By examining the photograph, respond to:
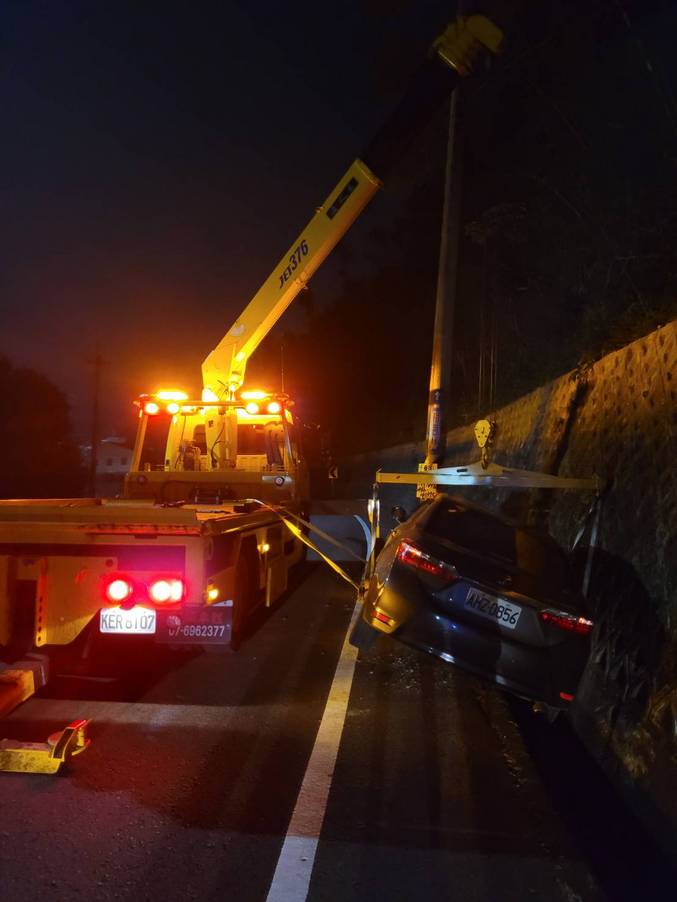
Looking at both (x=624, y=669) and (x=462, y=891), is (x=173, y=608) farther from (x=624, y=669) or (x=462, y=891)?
(x=624, y=669)

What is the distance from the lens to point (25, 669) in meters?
4.68

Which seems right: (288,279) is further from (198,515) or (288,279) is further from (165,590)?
(165,590)

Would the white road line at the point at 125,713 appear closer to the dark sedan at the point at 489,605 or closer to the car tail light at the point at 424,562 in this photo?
the dark sedan at the point at 489,605

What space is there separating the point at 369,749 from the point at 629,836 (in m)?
1.73

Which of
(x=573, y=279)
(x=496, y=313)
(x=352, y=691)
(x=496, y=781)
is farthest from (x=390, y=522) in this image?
(x=496, y=781)

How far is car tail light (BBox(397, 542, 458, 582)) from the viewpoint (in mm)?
5125

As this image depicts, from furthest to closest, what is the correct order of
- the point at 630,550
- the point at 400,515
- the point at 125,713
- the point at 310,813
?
the point at 400,515, the point at 630,550, the point at 125,713, the point at 310,813

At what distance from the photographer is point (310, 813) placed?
12.2ft

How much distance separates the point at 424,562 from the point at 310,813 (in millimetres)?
2118

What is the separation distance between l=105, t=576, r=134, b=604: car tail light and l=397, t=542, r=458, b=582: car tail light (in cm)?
218

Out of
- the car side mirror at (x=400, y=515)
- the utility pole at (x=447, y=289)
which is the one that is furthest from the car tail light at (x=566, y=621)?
the utility pole at (x=447, y=289)

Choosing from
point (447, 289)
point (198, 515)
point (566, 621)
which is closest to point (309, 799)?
point (566, 621)

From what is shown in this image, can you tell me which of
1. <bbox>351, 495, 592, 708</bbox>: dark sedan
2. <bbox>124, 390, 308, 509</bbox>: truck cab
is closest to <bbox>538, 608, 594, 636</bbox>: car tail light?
<bbox>351, 495, 592, 708</bbox>: dark sedan

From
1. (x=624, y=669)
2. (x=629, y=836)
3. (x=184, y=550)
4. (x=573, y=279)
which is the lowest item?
(x=629, y=836)
